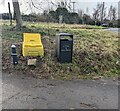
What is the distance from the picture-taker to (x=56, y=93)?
21.5 ft

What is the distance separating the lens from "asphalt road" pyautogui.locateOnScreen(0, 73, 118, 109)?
577 cm

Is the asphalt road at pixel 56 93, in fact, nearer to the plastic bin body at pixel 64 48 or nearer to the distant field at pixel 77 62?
the distant field at pixel 77 62

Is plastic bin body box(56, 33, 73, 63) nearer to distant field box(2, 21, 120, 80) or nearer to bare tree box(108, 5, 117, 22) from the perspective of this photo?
distant field box(2, 21, 120, 80)

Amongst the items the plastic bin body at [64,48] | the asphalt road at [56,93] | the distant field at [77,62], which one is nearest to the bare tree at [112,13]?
the distant field at [77,62]

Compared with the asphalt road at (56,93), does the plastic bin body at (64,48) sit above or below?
above

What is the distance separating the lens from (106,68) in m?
9.08

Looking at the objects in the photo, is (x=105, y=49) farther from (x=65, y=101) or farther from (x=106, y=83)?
(x=65, y=101)

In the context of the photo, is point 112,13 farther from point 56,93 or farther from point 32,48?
point 56,93

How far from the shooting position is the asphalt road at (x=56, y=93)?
5766 mm

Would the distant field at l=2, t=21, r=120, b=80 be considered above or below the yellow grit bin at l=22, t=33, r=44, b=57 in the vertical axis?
below

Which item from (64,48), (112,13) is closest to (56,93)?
(64,48)

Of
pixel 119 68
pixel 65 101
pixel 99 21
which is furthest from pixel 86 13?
pixel 65 101

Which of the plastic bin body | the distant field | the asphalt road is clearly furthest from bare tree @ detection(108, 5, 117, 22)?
the asphalt road

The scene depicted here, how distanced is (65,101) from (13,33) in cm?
673
